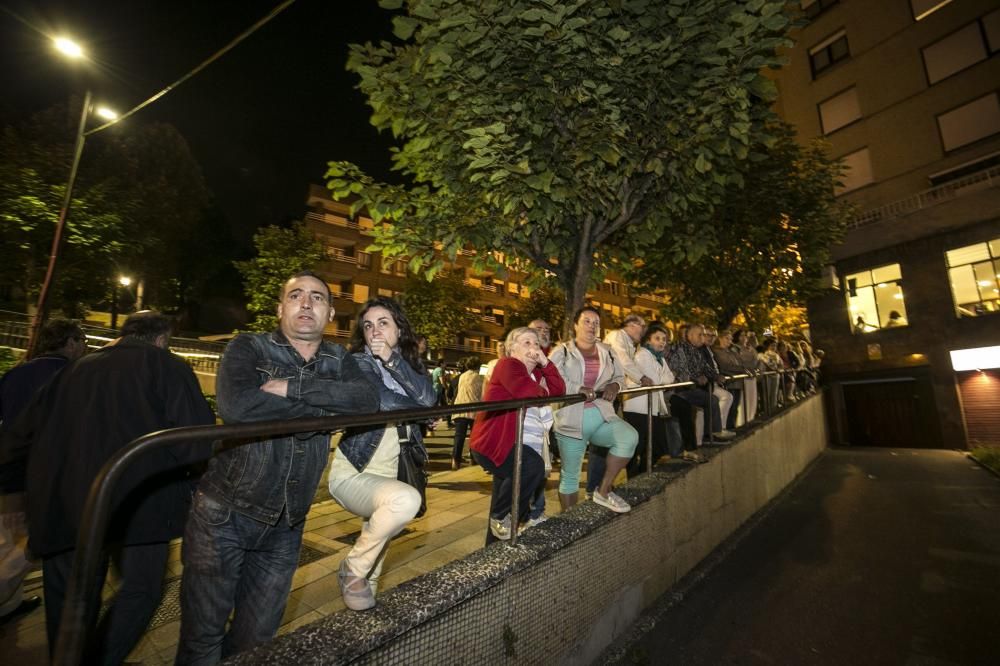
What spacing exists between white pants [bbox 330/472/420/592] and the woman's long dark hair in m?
0.79

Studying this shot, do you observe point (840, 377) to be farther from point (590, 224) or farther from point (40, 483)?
point (40, 483)

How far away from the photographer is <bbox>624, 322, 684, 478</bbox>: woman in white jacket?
5031 millimetres

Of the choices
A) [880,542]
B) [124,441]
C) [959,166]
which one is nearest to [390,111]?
[124,441]

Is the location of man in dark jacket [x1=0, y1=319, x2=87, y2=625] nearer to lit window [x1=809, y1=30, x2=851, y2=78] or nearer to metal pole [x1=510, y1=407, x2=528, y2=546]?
metal pole [x1=510, y1=407, x2=528, y2=546]

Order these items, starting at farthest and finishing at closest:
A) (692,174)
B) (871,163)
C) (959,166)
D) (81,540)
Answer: (871,163), (959,166), (692,174), (81,540)

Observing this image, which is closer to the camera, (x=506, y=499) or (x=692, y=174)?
(x=506, y=499)

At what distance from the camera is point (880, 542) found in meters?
5.28

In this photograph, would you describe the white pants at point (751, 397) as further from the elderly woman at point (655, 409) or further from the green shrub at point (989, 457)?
the green shrub at point (989, 457)

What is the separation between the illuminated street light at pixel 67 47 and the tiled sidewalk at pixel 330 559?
9.35 m

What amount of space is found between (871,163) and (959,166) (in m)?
3.06

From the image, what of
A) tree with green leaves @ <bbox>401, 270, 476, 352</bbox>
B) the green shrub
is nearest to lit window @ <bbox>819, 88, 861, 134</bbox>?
the green shrub

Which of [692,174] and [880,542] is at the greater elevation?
[692,174]

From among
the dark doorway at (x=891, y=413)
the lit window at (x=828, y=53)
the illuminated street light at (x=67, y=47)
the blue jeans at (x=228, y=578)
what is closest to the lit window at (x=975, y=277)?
the dark doorway at (x=891, y=413)

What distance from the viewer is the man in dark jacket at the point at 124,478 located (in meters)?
2.12
